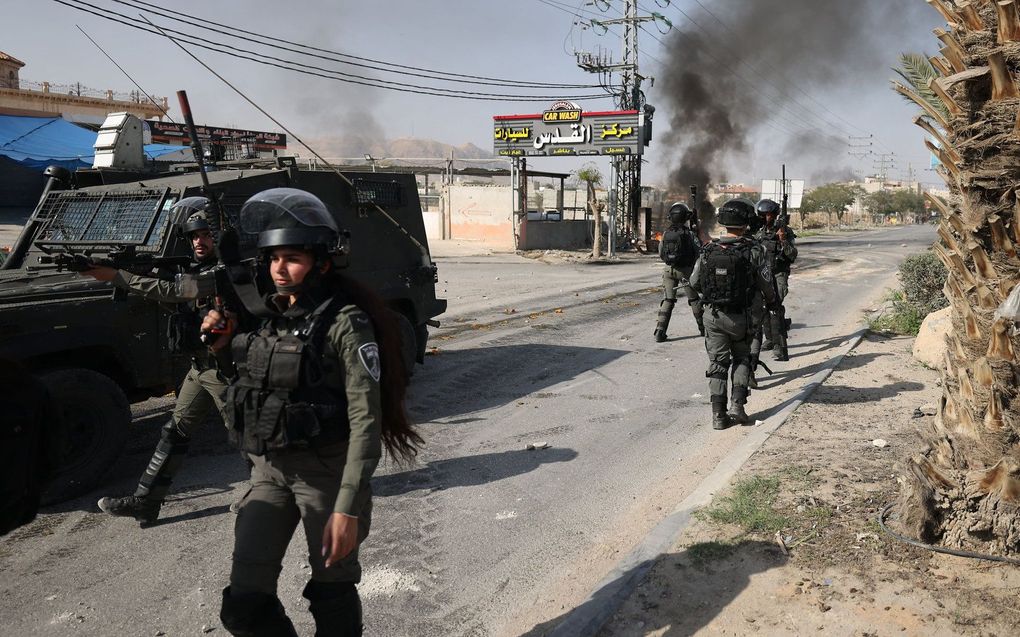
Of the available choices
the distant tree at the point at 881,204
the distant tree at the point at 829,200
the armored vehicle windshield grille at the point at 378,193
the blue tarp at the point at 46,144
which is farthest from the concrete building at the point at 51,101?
the distant tree at the point at 881,204

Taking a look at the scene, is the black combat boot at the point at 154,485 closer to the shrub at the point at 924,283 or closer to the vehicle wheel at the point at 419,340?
the vehicle wheel at the point at 419,340

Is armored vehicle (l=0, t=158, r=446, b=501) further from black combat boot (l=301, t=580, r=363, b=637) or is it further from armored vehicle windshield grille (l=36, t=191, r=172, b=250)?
black combat boot (l=301, t=580, r=363, b=637)

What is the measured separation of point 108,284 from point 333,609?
11.1 feet

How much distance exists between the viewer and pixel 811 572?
355 cm

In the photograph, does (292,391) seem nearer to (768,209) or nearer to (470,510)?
(470,510)

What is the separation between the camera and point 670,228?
9719 mm

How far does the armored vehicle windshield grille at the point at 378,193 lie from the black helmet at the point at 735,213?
10.4 ft

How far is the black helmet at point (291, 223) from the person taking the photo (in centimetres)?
252

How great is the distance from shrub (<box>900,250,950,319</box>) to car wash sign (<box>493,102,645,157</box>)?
776 inches

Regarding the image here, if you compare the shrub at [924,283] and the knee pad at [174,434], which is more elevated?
the shrub at [924,283]

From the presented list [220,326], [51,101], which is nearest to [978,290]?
[220,326]

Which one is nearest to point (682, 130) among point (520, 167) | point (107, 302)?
point (520, 167)

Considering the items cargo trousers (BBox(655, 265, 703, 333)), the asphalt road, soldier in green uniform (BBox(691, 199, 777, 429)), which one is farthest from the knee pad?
cargo trousers (BBox(655, 265, 703, 333))

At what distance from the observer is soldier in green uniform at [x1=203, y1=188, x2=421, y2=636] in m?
2.47
